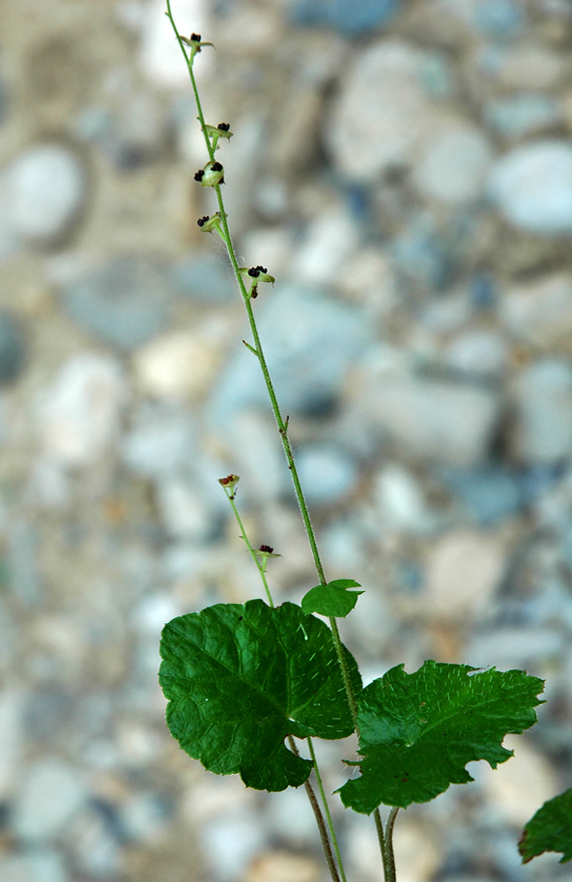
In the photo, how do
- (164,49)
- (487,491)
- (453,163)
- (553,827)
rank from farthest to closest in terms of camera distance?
(164,49) < (453,163) < (487,491) < (553,827)

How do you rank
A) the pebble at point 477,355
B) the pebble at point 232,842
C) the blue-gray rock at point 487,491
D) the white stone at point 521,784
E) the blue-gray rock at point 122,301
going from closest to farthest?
the white stone at point 521,784
the pebble at point 232,842
the blue-gray rock at point 487,491
the pebble at point 477,355
the blue-gray rock at point 122,301

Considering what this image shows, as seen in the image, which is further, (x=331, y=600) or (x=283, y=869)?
(x=283, y=869)

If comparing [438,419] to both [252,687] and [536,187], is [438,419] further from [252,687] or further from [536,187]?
[252,687]

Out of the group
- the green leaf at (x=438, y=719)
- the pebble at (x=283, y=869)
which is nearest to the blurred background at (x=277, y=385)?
the pebble at (x=283, y=869)

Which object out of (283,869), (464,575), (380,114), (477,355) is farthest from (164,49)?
(283,869)

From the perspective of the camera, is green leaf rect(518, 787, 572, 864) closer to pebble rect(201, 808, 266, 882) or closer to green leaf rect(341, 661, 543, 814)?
green leaf rect(341, 661, 543, 814)

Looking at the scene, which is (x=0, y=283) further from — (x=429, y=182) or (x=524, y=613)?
(x=524, y=613)

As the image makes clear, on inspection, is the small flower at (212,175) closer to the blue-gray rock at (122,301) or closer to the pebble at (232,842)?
the pebble at (232,842)
